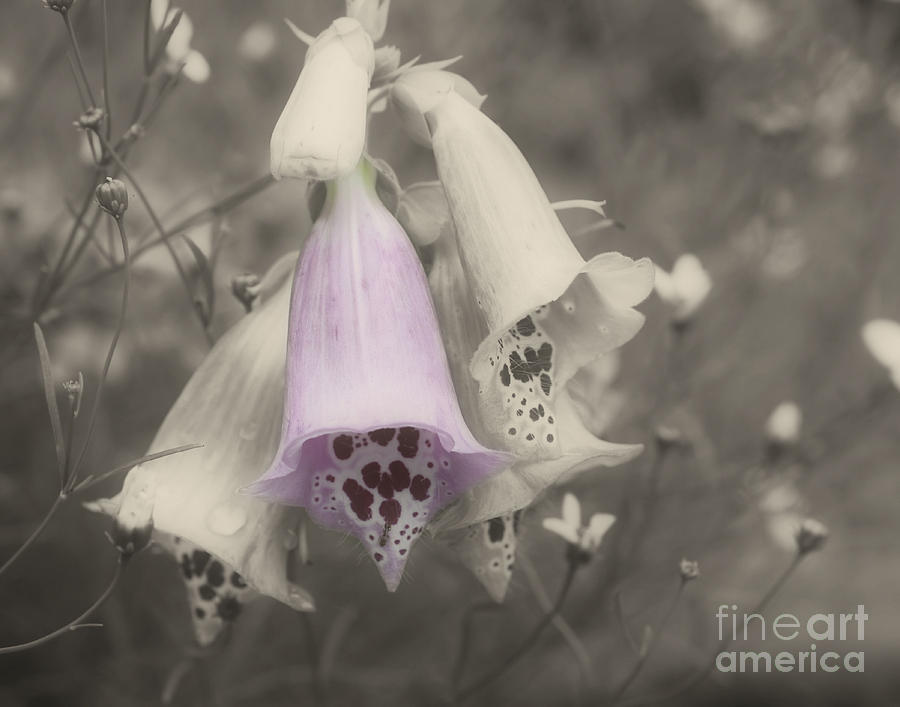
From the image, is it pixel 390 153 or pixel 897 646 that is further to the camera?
pixel 390 153

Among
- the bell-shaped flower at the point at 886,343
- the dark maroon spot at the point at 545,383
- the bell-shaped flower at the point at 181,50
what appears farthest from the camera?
the bell-shaped flower at the point at 886,343

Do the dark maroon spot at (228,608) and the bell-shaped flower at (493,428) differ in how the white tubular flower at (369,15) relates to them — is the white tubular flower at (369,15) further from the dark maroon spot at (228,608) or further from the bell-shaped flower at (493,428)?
the dark maroon spot at (228,608)

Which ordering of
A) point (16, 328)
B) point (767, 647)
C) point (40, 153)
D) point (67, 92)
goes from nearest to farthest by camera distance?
1. point (16, 328)
2. point (767, 647)
3. point (40, 153)
4. point (67, 92)

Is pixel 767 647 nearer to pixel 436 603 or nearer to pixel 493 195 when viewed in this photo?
pixel 436 603

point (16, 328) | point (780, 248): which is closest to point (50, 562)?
point (16, 328)

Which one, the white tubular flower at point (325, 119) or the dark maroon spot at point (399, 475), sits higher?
the white tubular flower at point (325, 119)

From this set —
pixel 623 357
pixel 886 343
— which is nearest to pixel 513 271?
pixel 886 343

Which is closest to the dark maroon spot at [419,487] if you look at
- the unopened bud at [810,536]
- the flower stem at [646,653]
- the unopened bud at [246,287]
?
the unopened bud at [246,287]
